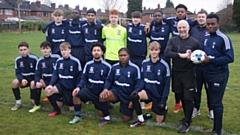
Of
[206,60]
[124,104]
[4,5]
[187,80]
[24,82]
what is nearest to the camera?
[206,60]

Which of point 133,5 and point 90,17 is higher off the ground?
point 133,5

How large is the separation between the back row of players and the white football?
96mm

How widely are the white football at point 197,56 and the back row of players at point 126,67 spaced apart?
0.31ft

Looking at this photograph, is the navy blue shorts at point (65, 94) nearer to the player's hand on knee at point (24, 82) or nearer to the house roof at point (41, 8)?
the player's hand on knee at point (24, 82)

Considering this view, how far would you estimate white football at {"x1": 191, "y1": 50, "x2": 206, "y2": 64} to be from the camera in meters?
4.25

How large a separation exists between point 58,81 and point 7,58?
344 inches

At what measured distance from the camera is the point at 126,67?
5.32m

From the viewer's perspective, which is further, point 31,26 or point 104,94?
point 31,26

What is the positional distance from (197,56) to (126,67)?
149cm

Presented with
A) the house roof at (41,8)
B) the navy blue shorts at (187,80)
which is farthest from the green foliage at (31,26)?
the navy blue shorts at (187,80)

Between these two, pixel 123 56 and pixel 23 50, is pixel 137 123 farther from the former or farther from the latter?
pixel 23 50

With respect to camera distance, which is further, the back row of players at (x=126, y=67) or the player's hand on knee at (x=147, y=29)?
the player's hand on knee at (x=147, y=29)

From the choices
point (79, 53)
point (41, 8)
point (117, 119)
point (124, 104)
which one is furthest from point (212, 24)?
point (41, 8)

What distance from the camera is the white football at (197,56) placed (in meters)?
4.25
